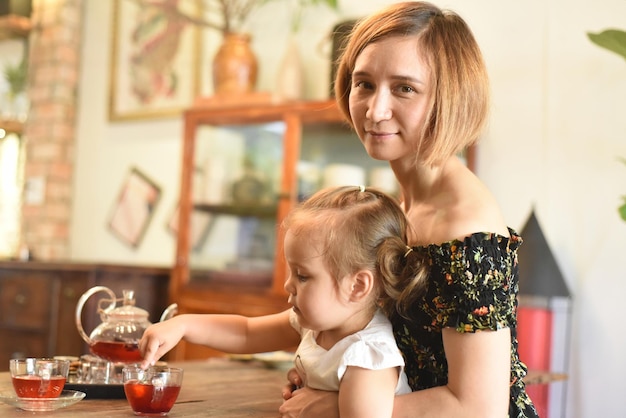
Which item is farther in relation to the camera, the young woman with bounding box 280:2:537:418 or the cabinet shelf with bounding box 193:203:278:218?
the cabinet shelf with bounding box 193:203:278:218

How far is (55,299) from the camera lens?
13.4 ft

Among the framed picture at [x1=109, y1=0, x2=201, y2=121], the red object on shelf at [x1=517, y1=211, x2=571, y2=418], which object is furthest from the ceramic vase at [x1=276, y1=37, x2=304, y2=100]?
the red object on shelf at [x1=517, y1=211, x2=571, y2=418]

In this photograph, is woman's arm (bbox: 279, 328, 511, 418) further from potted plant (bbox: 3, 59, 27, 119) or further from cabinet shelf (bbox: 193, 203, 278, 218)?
potted plant (bbox: 3, 59, 27, 119)

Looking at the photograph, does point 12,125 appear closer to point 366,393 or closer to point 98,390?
point 98,390

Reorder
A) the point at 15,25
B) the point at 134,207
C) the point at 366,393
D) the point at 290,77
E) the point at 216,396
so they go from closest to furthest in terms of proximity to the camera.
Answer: the point at 366,393, the point at 216,396, the point at 290,77, the point at 134,207, the point at 15,25

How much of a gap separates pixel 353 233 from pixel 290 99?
235 cm

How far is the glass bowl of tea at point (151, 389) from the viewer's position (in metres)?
1.43

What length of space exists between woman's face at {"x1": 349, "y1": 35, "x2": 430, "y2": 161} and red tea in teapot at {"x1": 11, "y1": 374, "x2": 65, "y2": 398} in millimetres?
672

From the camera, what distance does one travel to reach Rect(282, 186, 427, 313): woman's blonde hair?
1.44 m

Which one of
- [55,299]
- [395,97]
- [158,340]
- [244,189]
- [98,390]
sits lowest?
[55,299]

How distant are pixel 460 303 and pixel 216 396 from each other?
0.56 metres

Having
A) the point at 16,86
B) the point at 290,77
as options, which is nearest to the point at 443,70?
the point at 290,77

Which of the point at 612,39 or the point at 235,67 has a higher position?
the point at 235,67

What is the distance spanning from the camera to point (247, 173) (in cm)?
386
